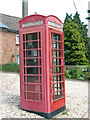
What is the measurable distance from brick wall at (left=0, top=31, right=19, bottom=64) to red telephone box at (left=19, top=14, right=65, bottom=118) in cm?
1423

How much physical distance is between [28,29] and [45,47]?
0.73 metres

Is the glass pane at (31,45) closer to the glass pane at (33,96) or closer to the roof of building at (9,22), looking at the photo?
the glass pane at (33,96)

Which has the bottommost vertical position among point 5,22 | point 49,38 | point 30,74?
point 30,74

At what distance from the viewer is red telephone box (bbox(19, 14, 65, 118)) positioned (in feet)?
15.3

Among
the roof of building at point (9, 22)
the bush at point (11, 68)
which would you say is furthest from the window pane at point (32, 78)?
the roof of building at point (9, 22)

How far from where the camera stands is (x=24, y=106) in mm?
5027

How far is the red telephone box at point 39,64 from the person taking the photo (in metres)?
4.66

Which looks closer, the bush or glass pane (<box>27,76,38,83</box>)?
glass pane (<box>27,76,38,83</box>)

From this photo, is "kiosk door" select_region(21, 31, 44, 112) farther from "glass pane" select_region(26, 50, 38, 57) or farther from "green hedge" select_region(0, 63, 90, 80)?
"green hedge" select_region(0, 63, 90, 80)

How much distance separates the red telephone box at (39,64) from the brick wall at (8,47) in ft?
46.7

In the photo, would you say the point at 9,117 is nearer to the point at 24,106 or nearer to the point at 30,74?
the point at 24,106

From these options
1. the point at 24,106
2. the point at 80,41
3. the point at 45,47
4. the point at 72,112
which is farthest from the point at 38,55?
the point at 80,41

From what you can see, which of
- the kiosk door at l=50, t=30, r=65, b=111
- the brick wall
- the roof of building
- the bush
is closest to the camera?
the kiosk door at l=50, t=30, r=65, b=111

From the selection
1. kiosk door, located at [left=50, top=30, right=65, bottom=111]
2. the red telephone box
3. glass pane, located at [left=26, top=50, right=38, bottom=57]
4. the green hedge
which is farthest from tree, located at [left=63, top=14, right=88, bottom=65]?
glass pane, located at [left=26, top=50, right=38, bottom=57]
